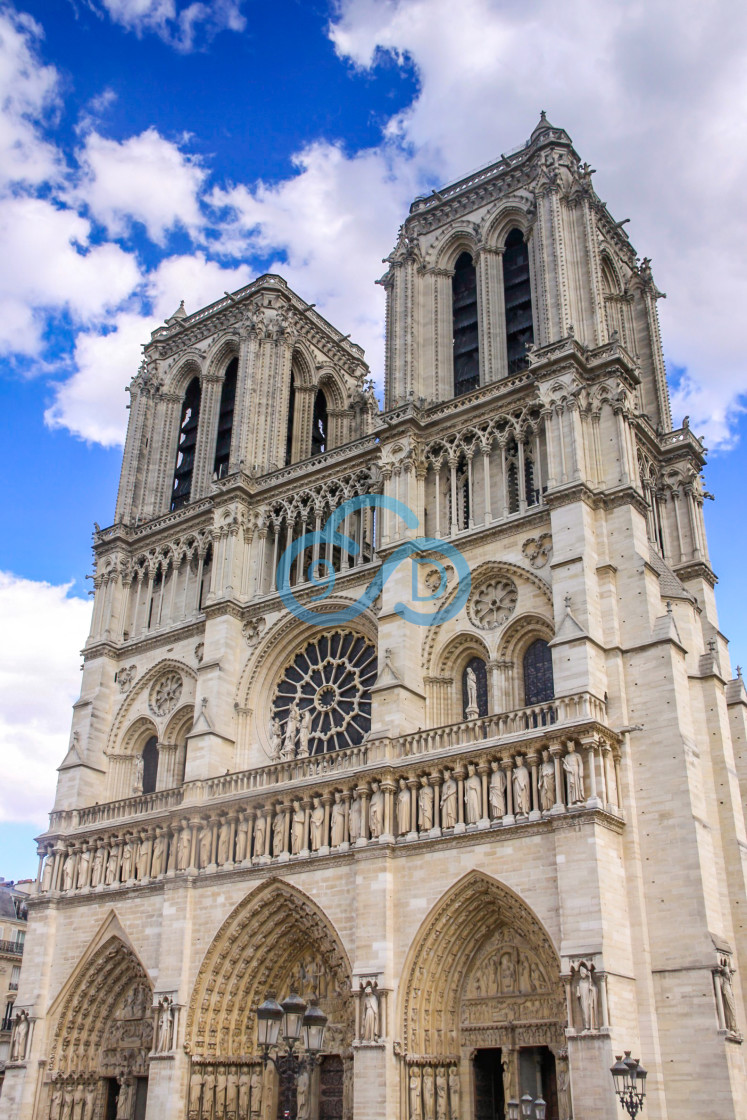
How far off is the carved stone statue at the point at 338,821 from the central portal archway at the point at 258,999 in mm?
1216

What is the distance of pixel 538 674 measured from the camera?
2112cm

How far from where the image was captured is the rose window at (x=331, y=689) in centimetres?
2344

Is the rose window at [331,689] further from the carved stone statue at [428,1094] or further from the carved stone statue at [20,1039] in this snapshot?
the carved stone statue at [20,1039]

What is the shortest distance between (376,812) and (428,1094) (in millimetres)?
4699

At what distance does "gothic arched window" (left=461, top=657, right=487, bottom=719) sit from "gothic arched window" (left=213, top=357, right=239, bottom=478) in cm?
1156

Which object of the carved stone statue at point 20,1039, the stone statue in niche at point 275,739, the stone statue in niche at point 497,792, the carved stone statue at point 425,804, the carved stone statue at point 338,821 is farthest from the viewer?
the stone statue in niche at point 275,739

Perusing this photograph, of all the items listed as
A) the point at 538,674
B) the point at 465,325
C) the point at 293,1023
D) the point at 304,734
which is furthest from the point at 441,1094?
the point at 465,325

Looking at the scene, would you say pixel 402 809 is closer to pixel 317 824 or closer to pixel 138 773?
pixel 317 824

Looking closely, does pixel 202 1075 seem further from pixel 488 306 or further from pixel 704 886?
pixel 488 306

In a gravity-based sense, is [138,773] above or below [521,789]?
above

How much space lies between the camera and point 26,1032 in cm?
2336

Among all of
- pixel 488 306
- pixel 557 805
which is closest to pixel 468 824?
pixel 557 805

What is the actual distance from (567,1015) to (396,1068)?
3296mm

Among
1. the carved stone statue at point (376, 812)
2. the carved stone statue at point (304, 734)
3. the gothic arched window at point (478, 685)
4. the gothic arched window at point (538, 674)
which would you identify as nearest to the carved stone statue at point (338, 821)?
the carved stone statue at point (376, 812)
